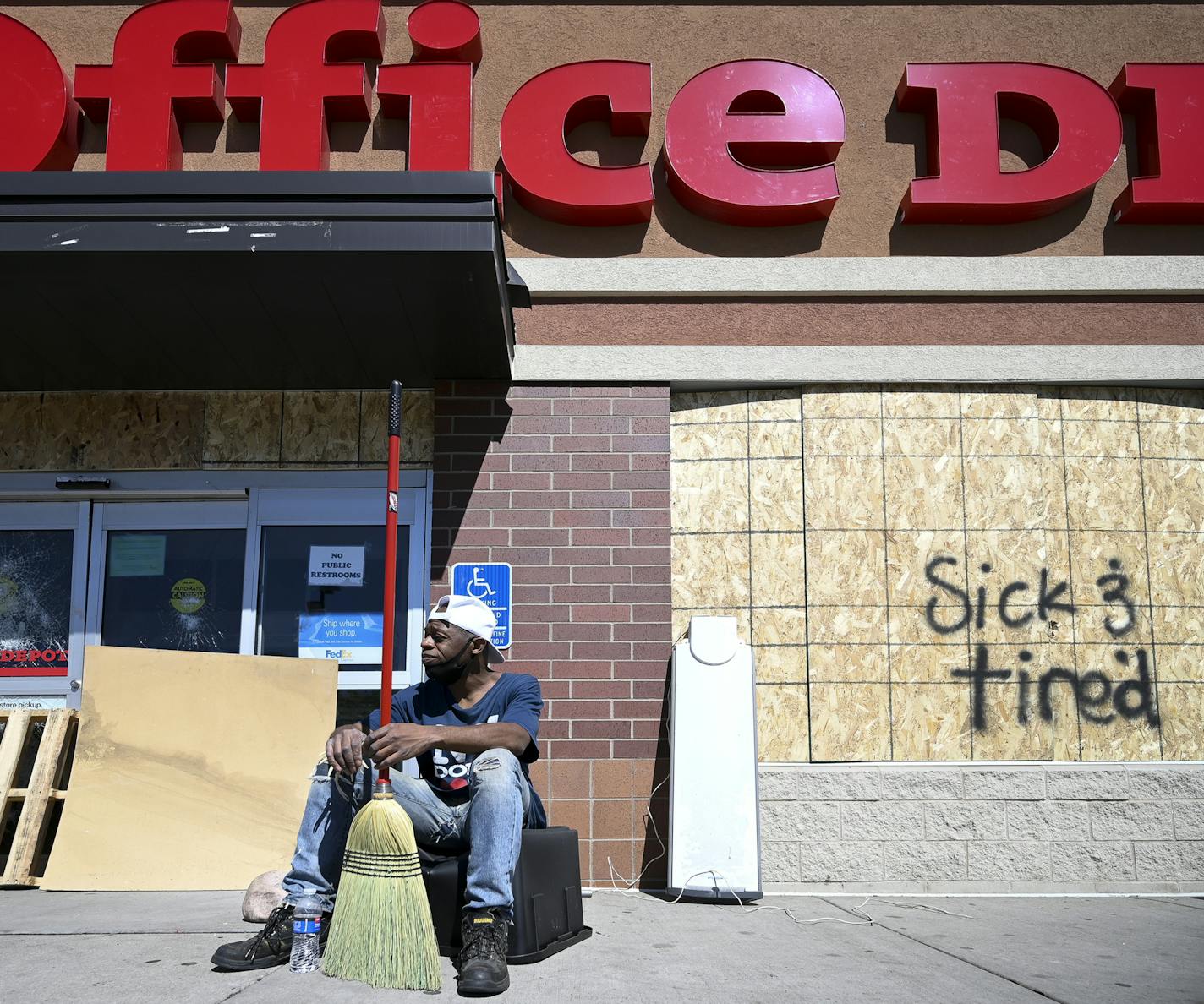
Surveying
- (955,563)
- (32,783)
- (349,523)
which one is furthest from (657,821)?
(32,783)

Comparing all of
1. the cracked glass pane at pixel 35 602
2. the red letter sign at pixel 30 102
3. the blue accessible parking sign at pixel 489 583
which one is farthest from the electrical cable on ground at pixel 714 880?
the red letter sign at pixel 30 102

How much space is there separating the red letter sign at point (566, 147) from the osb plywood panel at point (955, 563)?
1.34m

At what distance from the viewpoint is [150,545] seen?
23.7ft

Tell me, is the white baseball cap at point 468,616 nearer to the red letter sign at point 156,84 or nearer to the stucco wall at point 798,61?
the stucco wall at point 798,61

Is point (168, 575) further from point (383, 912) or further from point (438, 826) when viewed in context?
point (383, 912)

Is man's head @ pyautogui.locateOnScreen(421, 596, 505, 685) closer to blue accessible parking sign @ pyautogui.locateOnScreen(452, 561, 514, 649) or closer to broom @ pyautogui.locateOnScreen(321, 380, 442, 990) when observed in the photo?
broom @ pyautogui.locateOnScreen(321, 380, 442, 990)

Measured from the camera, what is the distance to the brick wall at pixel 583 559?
6.58 metres

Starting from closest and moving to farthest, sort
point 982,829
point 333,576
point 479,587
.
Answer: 1. point 982,829
2. point 479,587
3. point 333,576

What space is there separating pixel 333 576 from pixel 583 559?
160 centimetres

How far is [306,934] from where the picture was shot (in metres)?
3.81

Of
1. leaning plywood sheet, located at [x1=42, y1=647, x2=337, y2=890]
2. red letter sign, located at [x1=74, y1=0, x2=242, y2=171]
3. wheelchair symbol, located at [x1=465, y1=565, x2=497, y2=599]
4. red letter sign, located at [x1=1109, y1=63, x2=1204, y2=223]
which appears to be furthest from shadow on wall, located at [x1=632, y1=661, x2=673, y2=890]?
red letter sign, located at [x1=74, y1=0, x2=242, y2=171]

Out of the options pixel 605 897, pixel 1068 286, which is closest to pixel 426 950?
pixel 605 897

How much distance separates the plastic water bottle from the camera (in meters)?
3.77

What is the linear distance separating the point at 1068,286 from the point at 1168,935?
12.9 ft
